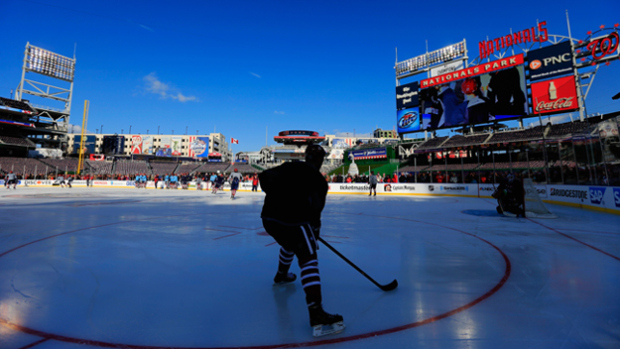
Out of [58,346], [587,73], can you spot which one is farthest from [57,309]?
[587,73]

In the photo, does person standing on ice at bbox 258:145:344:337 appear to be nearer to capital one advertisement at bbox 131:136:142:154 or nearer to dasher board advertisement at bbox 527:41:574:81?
dasher board advertisement at bbox 527:41:574:81

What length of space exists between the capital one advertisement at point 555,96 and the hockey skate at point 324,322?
33.5 m

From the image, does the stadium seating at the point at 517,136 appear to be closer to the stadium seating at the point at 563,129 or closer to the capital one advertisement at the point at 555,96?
the stadium seating at the point at 563,129

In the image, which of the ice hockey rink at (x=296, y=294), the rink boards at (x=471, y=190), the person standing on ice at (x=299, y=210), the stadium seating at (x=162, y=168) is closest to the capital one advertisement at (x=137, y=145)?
the stadium seating at (x=162, y=168)

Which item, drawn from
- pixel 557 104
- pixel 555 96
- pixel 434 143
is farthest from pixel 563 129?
pixel 434 143

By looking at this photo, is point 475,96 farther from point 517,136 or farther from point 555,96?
point 555,96

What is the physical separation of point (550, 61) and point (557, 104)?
4.43 meters

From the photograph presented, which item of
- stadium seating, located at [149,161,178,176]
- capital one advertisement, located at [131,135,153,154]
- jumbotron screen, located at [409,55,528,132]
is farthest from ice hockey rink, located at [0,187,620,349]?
capital one advertisement, located at [131,135,153,154]

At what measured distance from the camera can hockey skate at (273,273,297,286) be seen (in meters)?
3.16

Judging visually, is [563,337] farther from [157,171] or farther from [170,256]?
[157,171]

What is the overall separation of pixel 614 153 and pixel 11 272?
1596cm

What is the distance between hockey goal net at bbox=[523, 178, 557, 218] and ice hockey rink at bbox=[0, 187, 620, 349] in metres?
3.88

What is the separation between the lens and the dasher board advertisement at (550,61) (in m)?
26.6

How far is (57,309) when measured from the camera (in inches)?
96.0
